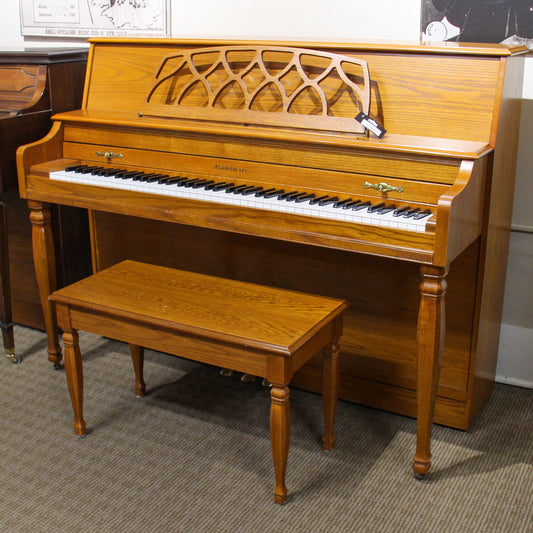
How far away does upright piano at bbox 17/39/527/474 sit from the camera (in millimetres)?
2197

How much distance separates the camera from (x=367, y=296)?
2.63m

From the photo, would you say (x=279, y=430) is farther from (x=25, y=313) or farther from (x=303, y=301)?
(x=25, y=313)

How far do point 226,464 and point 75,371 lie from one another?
1.98 ft

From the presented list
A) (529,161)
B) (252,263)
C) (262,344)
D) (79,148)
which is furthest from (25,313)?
(529,161)

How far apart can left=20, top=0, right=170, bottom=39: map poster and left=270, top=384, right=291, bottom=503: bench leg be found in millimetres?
2000

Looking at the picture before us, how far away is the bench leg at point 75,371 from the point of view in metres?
2.46

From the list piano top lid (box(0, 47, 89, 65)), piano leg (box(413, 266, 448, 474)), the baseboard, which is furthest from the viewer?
piano top lid (box(0, 47, 89, 65))

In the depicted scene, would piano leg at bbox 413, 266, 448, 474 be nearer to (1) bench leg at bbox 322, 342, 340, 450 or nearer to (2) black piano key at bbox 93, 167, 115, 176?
(1) bench leg at bbox 322, 342, 340, 450

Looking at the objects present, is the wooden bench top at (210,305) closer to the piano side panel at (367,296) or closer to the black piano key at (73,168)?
the piano side panel at (367,296)

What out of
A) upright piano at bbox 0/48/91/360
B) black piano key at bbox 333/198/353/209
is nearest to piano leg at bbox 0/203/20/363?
upright piano at bbox 0/48/91/360

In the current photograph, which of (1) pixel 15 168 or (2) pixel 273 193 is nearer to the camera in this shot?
(2) pixel 273 193

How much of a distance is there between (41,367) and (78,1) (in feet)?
6.11

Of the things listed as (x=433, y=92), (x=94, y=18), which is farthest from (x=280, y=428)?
(x=94, y=18)

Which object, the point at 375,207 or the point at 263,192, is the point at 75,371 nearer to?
the point at 263,192
